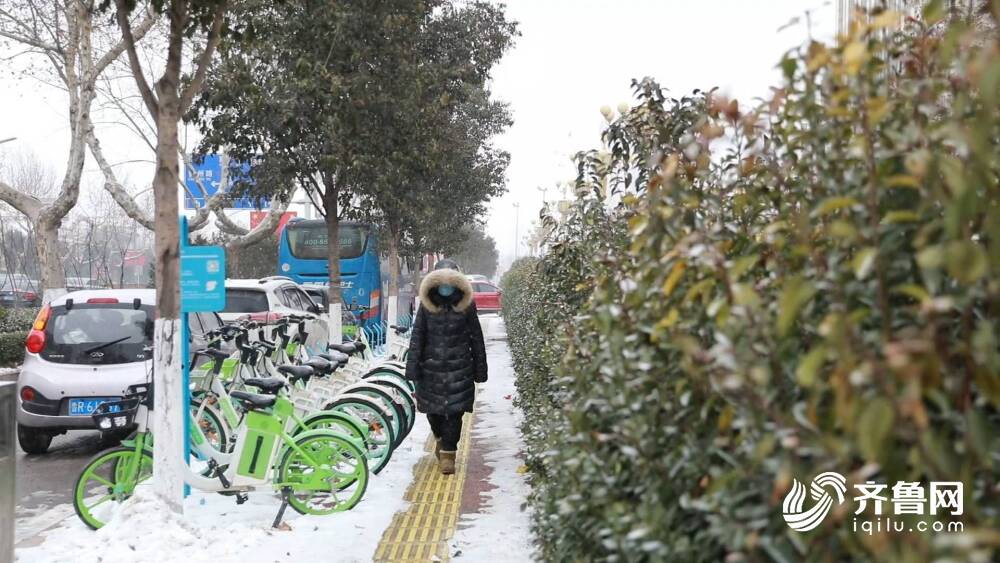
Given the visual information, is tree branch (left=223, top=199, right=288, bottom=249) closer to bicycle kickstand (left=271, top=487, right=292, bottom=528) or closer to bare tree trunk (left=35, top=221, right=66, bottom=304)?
bare tree trunk (left=35, top=221, right=66, bottom=304)

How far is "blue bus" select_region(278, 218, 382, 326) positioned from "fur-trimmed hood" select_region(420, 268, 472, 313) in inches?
652

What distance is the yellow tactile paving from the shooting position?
575cm

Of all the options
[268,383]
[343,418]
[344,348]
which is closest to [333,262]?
[344,348]

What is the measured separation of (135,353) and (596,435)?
7.42m

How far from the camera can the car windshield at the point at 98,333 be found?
9312mm

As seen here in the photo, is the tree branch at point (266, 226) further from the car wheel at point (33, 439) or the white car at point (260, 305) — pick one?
the car wheel at point (33, 439)

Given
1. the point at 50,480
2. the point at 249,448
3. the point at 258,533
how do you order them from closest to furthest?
the point at 258,533, the point at 249,448, the point at 50,480

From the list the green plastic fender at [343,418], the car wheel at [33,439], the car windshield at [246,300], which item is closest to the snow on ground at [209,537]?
the green plastic fender at [343,418]

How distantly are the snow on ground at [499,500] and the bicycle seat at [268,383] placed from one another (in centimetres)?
144

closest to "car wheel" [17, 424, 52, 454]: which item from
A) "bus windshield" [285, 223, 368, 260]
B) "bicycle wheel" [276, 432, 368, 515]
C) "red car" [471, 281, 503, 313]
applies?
"bicycle wheel" [276, 432, 368, 515]

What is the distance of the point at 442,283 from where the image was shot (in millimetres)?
8320

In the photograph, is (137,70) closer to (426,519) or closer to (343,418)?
(343,418)

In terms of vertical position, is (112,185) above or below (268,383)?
above

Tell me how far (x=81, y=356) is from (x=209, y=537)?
405cm
